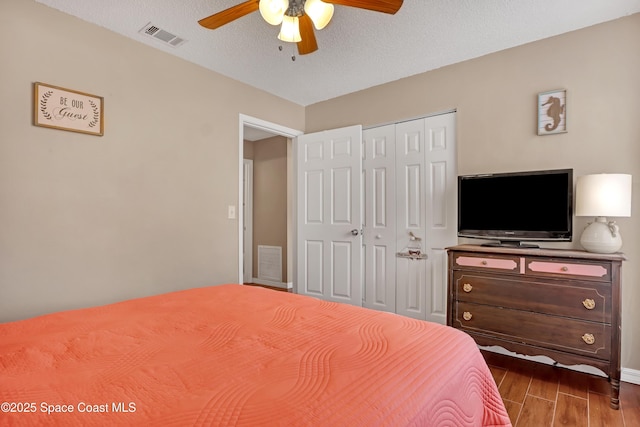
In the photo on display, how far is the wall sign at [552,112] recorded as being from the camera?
2.43 meters

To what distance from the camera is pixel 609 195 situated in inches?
79.0

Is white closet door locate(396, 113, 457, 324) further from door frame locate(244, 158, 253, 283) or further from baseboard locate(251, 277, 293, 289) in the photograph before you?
door frame locate(244, 158, 253, 283)

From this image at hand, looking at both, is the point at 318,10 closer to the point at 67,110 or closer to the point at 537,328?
the point at 67,110

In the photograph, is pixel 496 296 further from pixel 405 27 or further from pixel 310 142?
pixel 310 142

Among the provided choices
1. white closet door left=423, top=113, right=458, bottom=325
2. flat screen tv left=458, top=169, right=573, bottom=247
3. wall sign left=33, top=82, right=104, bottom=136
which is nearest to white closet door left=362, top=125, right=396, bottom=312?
white closet door left=423, top=113, right=458, bottom=325

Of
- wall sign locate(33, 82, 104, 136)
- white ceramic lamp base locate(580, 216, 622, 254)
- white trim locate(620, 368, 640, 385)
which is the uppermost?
wall sign locate(33, 82, 104, 136)

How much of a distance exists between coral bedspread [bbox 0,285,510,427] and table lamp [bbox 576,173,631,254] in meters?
1.51

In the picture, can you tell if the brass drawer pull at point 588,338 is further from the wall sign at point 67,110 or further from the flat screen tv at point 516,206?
the wall sign at point 67,110

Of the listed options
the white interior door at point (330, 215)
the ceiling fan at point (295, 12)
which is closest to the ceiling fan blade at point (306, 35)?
the ceiling fan at point (295, 12)

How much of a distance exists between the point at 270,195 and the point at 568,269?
404cm

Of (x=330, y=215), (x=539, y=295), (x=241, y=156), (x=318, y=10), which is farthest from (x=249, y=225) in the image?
(x=539, y=295)

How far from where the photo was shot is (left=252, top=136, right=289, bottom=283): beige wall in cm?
507

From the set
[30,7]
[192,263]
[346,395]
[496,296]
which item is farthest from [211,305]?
[30,7]

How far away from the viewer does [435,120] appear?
121 inches
